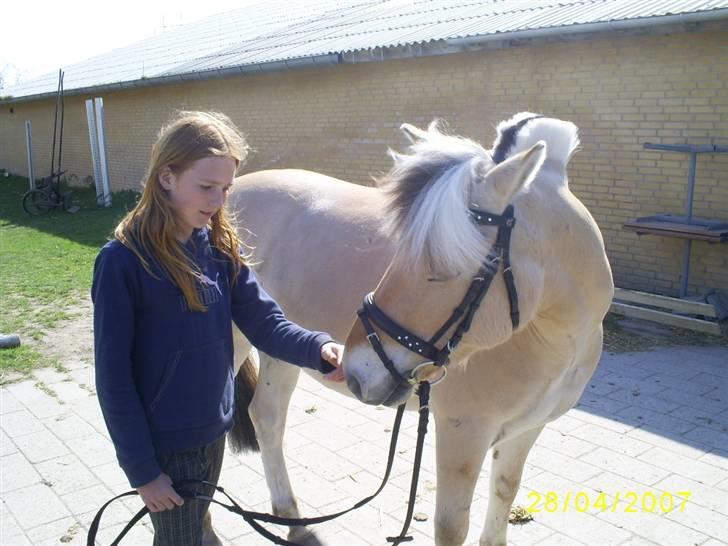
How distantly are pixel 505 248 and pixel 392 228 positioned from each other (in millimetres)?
342

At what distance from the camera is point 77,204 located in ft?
59.2

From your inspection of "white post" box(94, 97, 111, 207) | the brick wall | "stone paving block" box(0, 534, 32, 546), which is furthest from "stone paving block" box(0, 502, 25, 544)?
"white post" box(94, 97, 111, 207)

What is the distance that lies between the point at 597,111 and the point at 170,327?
6979 mm

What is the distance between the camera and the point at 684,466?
3.76 m

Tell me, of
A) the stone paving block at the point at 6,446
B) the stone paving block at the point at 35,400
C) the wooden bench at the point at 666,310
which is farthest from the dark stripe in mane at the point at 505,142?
the wooden bench at the point at 666,310

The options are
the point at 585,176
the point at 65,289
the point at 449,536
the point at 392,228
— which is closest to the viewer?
the point at 392,228

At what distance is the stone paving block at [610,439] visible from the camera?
402cm

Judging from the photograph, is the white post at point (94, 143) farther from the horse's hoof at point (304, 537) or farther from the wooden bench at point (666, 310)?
the horse's hoof at point (304, 537)

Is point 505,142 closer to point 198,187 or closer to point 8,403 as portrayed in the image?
point 198,187

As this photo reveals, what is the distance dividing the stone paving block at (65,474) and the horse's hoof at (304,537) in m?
1.34

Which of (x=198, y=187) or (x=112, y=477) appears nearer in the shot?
(x=198, y=187)

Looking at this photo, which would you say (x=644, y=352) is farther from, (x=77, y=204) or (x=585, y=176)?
(x=77, y=204)

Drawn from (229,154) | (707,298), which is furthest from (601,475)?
(707,298)

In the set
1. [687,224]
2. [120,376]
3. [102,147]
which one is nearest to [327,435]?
[120,376]
